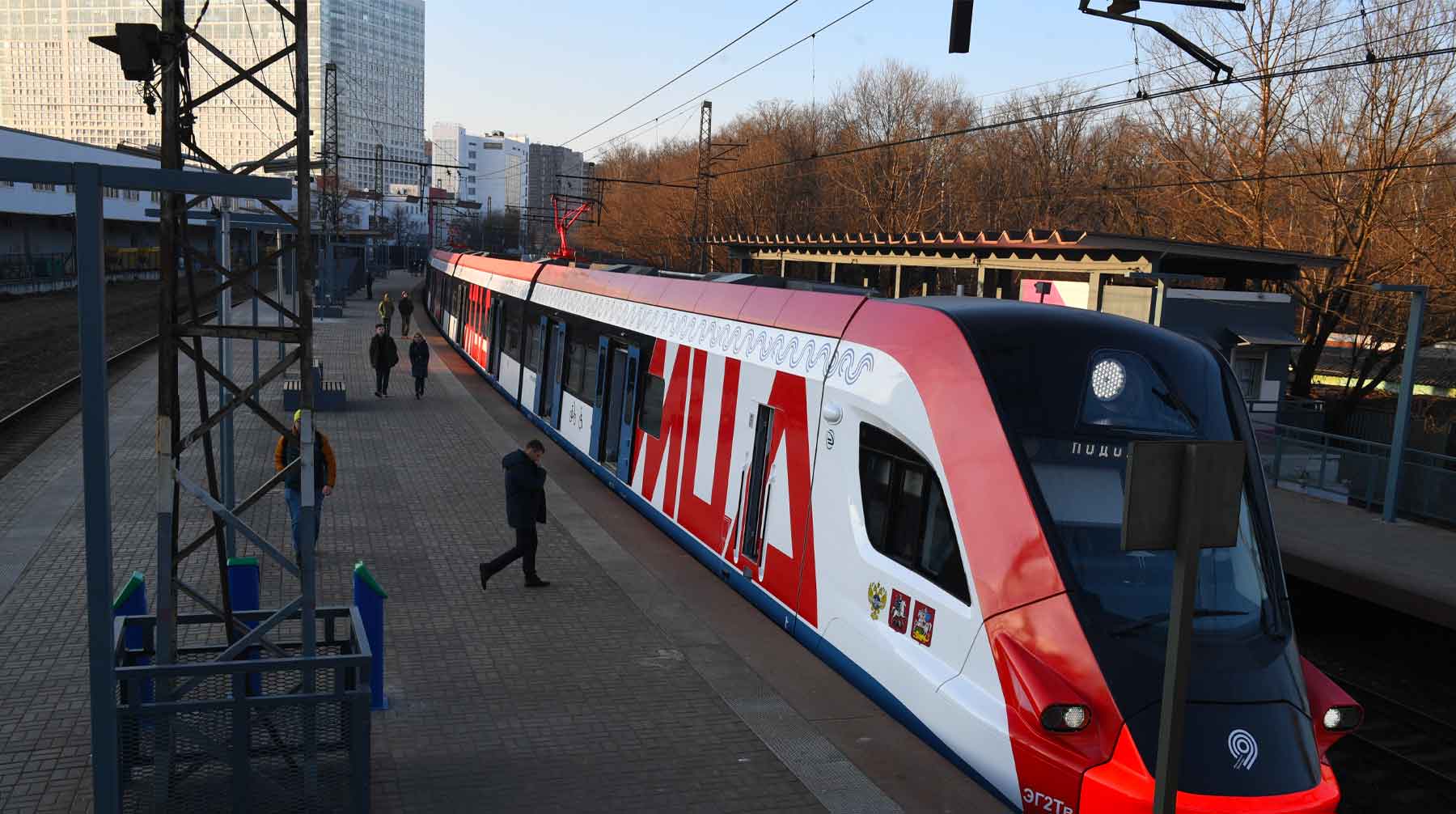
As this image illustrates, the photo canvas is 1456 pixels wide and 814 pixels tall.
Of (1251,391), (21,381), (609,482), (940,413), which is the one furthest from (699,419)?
(21,381)

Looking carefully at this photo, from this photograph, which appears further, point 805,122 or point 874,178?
point 805,122

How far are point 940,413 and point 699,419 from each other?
463 centimetres

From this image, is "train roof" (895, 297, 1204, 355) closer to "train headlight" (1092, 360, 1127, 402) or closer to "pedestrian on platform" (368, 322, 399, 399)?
"train headlight" (1092, 360, 1127, 402)

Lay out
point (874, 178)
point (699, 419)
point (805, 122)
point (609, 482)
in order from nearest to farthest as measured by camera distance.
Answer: point (699, 419) → point (609, 482) → point (874, 178) → point (805, 122)

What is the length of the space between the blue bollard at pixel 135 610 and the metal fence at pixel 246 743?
48 centimetres

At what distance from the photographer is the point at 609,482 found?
→ 1463 cm

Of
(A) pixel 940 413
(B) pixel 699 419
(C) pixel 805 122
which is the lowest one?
(B) pixel 699 419

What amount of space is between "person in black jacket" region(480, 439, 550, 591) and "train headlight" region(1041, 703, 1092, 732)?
5.52 meters

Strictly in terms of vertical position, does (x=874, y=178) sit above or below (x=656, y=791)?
above

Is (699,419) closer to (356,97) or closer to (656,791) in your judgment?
(656,791)

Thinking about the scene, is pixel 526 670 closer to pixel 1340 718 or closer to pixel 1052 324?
pixel 1052 324

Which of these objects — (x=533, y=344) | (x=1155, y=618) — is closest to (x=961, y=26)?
(x=1155, y=618)

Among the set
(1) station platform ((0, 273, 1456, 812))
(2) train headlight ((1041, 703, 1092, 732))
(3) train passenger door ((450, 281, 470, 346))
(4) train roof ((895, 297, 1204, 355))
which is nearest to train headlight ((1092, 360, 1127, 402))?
(4) train roof ((895, 297, 1204, 355))

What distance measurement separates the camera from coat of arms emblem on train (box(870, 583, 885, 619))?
24.9ft
